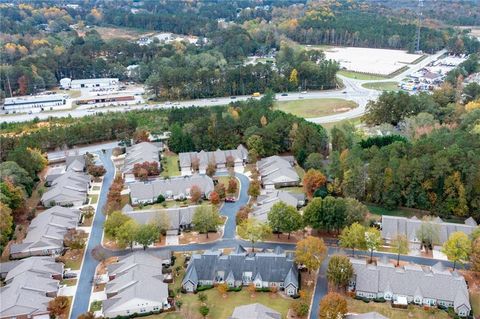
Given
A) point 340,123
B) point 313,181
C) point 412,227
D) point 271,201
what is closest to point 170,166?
point 271,201

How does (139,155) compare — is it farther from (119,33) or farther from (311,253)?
(119,33)

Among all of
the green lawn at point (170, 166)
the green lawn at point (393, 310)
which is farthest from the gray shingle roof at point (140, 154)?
the green lawn at point (393, 310)

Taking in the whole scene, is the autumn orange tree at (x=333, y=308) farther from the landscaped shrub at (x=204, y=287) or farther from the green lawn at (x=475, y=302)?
the green lawn at (x=475, y=302)

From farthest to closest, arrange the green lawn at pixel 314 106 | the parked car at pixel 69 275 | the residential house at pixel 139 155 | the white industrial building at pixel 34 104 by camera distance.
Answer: the white industrial building at pixel 34 104 < the green lawn at pixel 314 106 < the residential house at pixel 139 155 < the parked car at pixel 69 275

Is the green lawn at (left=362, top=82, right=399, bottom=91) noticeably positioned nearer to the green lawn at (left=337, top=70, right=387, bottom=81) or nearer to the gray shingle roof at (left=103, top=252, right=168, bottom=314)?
the green lawn at (left=337, top=70, right=387, bottom=81)

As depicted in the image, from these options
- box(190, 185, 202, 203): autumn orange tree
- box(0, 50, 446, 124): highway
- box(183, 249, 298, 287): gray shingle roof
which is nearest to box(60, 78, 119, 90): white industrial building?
box(0, 50, 446, 124): highway

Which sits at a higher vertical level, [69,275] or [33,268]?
[33,268]

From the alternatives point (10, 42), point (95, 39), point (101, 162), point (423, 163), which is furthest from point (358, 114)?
point (10, 42)
